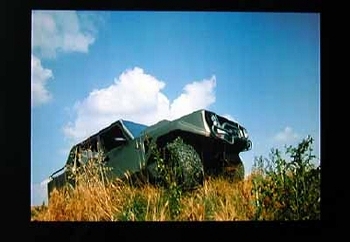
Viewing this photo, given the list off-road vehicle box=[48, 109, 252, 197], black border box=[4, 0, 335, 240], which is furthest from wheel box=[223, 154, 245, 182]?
black border box=[4, 0, 335, 240]

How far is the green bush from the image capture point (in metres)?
3.01

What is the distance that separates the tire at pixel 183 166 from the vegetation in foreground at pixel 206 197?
30 millimetres

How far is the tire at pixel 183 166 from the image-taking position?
3.00 metres

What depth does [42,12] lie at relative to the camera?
2.99m

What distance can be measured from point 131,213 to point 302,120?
3.34ft

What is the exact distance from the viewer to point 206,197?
300 centimetres

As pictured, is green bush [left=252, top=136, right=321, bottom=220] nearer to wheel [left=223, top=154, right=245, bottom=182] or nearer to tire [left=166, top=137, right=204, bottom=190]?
wheel [left=223, top=154, right=245, bottom=182]

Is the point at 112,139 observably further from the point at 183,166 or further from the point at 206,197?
the point at 206,197

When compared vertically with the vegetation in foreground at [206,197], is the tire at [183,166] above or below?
above
